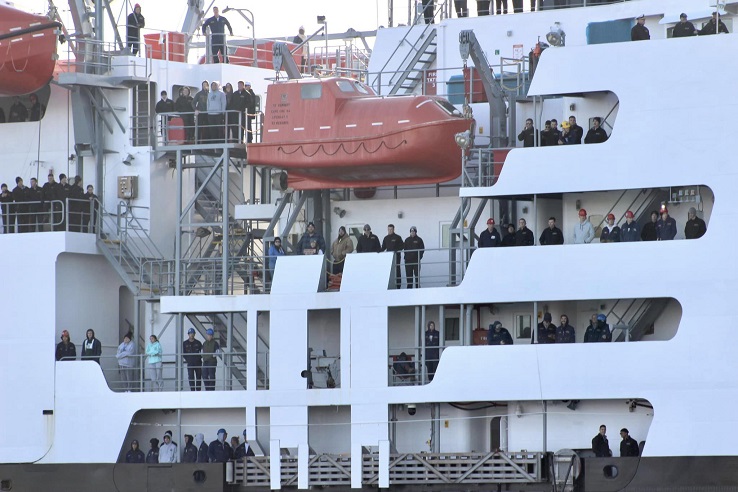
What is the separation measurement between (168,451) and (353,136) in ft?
18.9

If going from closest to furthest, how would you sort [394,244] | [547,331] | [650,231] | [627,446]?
[627,446], [650,231], [547,331], [394,244]

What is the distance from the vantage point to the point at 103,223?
90.0ft

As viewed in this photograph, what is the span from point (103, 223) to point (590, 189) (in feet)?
29.0

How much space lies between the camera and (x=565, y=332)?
23.3 metres

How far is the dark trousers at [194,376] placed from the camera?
25620 millimetres

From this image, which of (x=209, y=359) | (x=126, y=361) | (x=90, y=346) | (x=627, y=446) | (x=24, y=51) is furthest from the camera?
(x=24, y=51)

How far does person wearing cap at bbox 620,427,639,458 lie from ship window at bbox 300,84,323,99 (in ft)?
24.1

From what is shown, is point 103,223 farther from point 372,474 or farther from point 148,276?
point 372,474

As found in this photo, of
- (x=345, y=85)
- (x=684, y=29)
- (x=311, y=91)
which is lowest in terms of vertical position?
(x=311, y=91)

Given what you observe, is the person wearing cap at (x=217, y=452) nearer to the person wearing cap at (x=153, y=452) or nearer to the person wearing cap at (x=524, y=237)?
the person wearing cap at (x=153, y=452)

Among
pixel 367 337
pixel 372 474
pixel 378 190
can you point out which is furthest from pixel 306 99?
pixel 372 474

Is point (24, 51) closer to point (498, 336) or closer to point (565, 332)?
point (498, 336)

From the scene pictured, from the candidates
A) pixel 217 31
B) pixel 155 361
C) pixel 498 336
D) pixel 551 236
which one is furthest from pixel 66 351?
pixel 551 236

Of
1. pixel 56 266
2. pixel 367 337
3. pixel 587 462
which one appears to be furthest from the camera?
pixel 56 266
